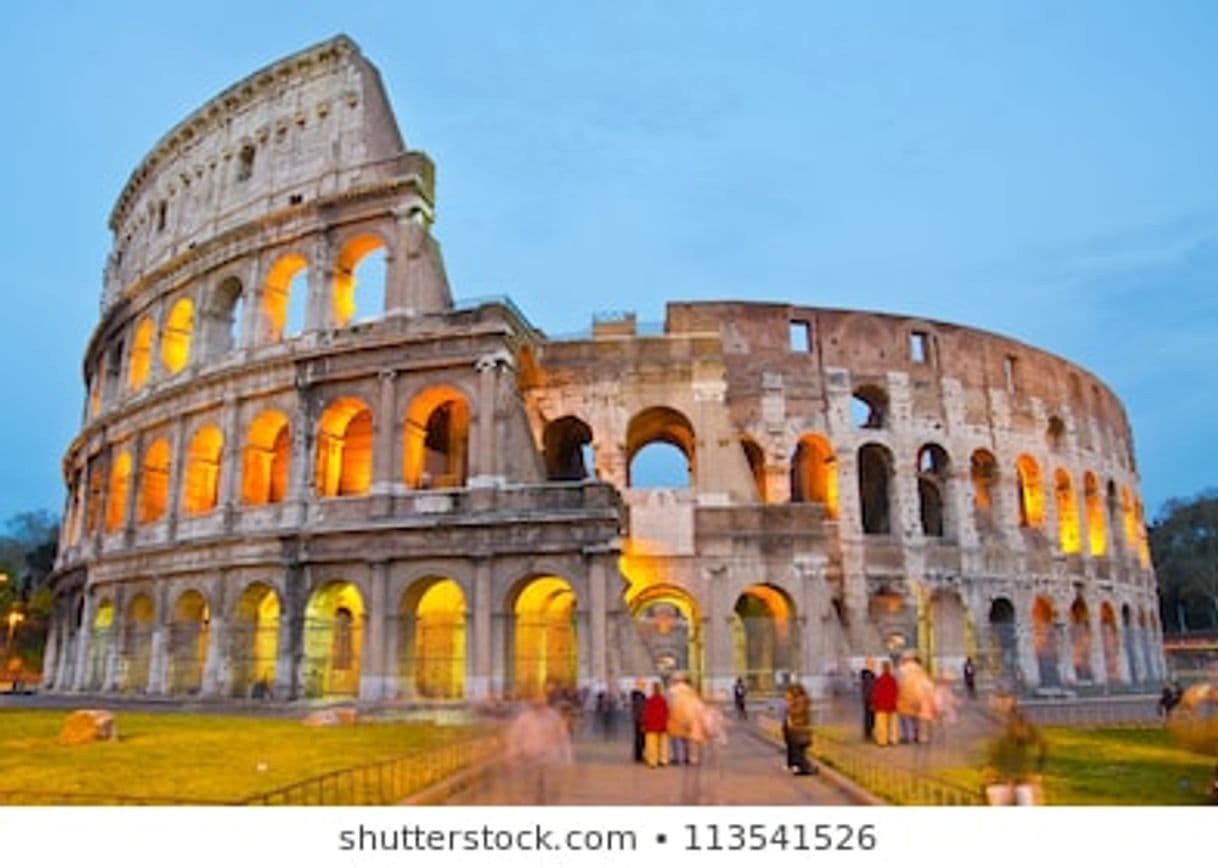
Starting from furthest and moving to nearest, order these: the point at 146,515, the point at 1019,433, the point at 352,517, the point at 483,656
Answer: the point at 1019,433
the point at 146,515
the point at 352,517
the point at 483,656

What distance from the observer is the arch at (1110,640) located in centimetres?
2909

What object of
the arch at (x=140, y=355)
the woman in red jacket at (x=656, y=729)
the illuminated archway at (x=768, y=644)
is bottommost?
the woman in red jacket at (x=656, y=729)

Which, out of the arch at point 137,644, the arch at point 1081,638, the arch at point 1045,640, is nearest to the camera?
the arch at point 137,644

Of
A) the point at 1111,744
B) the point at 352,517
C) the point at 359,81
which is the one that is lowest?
the point at 1111,744

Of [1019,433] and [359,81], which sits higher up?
[359,81]

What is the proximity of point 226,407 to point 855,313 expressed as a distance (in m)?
17.3

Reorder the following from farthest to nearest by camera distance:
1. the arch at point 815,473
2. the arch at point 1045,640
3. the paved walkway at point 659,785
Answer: the arch at point 1045,640
the arch at point 815,473
the paved walkway at point 659,785

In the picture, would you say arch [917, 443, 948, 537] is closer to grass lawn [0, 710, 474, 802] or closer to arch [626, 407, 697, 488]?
arch [626, 407, 697, 488]

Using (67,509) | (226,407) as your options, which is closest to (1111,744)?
(226,407)

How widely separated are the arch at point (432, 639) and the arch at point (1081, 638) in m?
18.8

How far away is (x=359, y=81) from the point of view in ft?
74.8

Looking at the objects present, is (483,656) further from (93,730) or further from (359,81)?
(359,81)

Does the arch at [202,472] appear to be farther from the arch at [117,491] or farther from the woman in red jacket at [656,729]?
the woman in red jacket at [656,729]

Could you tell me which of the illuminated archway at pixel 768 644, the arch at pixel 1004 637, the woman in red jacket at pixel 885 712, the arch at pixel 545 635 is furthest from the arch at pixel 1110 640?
the woman in red jacket at pixel 885 712
